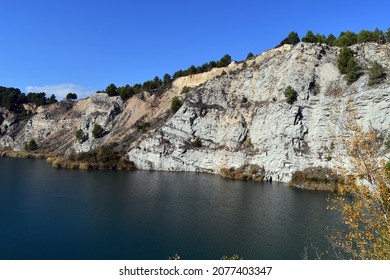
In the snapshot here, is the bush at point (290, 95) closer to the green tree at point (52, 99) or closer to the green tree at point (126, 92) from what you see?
the green tree at point (126, 92)

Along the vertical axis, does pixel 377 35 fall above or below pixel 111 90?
above

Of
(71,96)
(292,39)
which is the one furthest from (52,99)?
(292,39)

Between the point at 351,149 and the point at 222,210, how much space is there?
3174cm

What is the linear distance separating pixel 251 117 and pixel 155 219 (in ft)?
149

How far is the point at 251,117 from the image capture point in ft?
250

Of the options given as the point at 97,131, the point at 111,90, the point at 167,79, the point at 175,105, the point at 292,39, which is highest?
the point at 292,39

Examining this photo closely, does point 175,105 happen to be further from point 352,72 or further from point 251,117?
point 352,72

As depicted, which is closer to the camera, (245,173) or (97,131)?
(245,173)

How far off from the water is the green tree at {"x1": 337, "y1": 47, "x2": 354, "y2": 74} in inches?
1016

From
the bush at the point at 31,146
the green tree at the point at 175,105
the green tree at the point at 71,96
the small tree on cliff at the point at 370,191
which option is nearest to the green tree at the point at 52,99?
the green tree at the point at 71,96

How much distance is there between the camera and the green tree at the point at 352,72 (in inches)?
2475

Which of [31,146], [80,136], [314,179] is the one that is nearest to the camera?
[314,179]

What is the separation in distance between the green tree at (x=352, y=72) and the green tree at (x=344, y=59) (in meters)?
2.27
